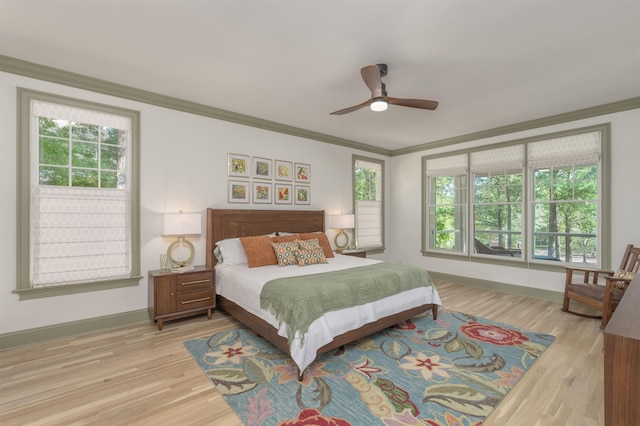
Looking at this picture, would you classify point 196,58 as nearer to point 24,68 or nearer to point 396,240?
point 24,68

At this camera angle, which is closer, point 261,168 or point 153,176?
point 153,176

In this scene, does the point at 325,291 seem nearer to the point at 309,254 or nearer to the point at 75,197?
the point at 309,254

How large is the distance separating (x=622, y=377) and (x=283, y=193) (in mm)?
4306

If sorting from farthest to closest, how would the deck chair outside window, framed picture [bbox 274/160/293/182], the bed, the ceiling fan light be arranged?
the deck chair outside window → framed picture [bbox 274/160/293/182] → the ceiling fan light → the bed

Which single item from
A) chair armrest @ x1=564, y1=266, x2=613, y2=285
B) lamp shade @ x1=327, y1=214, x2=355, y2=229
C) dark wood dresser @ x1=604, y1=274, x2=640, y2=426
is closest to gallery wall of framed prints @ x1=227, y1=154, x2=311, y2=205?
lamp shade @ x1=327, y1=214, x2=355, y2=229

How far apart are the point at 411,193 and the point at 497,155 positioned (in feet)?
5.69

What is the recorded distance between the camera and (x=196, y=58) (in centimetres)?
283

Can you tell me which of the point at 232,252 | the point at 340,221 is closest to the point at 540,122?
the point at 340,221

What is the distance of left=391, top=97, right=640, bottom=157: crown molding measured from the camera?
12.7 feet

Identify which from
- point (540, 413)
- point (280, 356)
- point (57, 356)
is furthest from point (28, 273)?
point (540, 413)

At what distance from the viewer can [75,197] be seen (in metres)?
3.20

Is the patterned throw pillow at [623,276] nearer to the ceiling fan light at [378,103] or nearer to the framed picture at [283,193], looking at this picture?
the ceiling fan light at [378,103]

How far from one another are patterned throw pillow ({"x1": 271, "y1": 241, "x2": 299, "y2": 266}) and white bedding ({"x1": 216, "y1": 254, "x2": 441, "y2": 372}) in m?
0.12

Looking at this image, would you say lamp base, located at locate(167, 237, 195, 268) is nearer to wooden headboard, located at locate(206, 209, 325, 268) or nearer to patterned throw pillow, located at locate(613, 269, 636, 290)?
wooden headboard, located at locate(206, 209, 325, 268)
